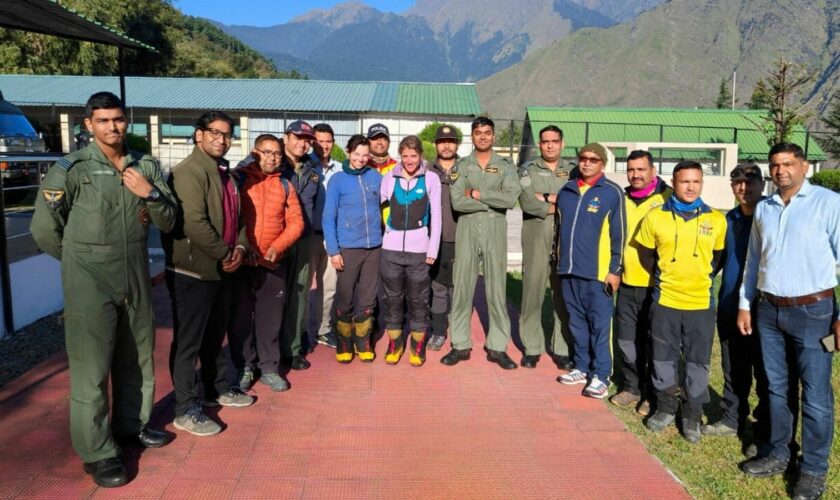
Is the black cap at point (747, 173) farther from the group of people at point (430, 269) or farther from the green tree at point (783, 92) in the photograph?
the green tree at point (783, 92)

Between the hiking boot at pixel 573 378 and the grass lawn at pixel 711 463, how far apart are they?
351 millimetres

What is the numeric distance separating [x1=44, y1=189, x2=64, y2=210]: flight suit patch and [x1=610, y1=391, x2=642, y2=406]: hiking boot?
11.9 ft

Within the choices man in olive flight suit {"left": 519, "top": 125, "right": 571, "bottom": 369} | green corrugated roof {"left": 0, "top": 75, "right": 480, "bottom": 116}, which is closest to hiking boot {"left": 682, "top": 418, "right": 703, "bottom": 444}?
man in olive flight suit {"left": 519, "top": 125, "right": 571, "bottom": 369}

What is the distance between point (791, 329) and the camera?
3211 mm

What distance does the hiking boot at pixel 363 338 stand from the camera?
16.4ft

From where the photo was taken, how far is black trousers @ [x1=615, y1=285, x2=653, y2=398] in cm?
421

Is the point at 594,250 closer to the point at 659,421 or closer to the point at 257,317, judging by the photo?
the point at 659,421

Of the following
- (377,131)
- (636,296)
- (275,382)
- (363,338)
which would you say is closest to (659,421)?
(636,296)

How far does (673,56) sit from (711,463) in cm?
14243

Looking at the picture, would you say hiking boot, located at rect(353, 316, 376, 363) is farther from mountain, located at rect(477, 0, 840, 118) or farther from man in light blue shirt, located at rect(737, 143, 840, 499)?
mountain, located at rect(477, 0, 840, 118)

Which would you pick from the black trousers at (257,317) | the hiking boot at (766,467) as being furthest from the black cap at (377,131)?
the hiking boot at (766,467)

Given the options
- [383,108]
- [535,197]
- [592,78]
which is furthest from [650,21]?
[535,197]

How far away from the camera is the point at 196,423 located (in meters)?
3.68

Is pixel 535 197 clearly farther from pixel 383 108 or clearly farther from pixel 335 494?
pixel 383 108
